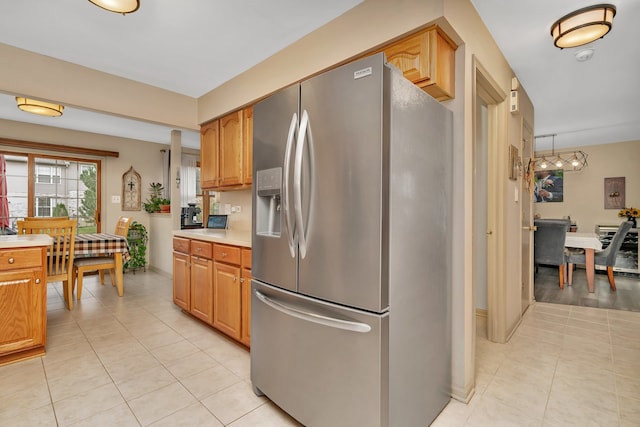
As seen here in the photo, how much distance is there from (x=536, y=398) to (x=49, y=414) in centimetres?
284

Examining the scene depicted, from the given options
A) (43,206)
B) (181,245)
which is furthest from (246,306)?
A: (43,206)

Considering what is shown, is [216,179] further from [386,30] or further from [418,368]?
[418,368]

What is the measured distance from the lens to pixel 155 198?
570cm

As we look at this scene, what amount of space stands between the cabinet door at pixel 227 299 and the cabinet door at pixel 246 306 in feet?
0.18

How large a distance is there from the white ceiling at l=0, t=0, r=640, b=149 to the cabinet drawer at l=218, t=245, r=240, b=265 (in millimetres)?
1698

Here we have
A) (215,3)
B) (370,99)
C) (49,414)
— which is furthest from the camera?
(215,3)

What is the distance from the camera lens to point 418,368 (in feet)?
4.88

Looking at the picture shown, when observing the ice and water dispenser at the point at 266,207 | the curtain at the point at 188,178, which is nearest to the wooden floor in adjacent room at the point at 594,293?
the ice and water dispenser at the point at 266,207

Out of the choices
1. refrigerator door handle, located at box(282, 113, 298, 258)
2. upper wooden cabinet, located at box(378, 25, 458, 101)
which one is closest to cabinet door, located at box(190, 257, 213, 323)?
refrigerator door handle, located at box(282, 113, 298, 258)

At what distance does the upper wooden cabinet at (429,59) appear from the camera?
1721mm

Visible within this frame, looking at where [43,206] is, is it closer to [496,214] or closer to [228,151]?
[228,151]

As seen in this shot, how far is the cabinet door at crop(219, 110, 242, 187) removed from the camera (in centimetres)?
313

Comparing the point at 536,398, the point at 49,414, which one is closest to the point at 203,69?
the point at 49,414

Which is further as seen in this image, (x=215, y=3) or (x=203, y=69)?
(x=203, y=69)
